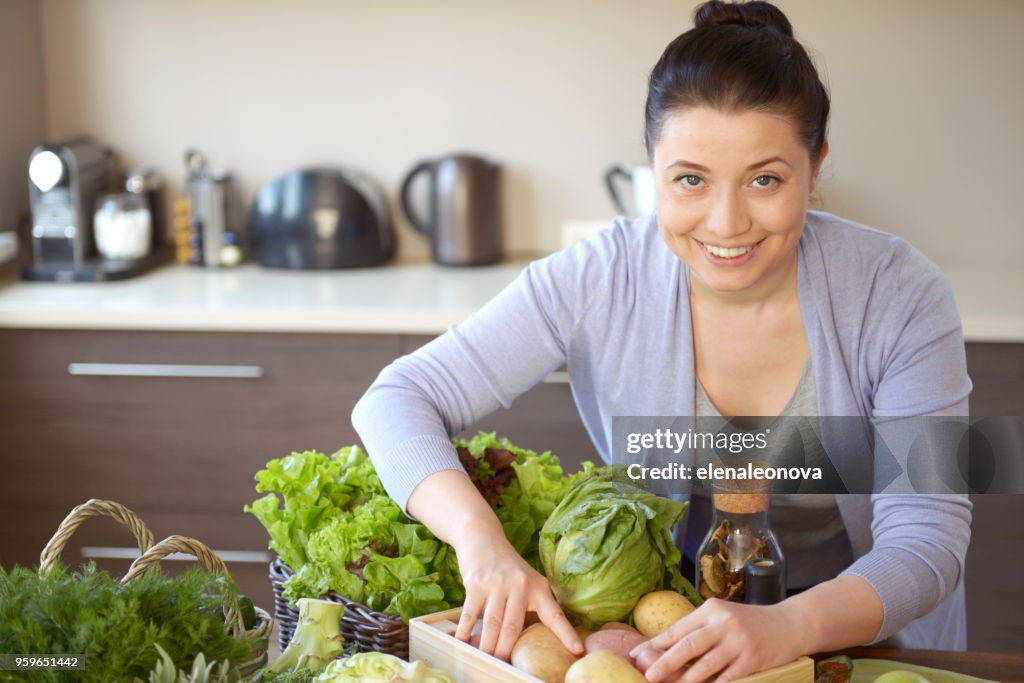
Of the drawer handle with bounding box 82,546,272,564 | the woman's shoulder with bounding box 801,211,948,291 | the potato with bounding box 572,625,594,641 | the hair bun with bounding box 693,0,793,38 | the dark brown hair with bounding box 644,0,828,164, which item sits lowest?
the drawer handle with bounding box 82,546,272,564

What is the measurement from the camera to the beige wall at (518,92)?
284 centimetres

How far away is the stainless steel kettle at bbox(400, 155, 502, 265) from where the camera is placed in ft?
9.25

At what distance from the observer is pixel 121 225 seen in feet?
9.25

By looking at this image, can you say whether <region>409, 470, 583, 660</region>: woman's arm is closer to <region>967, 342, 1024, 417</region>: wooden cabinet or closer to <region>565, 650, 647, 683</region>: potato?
<region>565, 650, 647, 683</region>: potato

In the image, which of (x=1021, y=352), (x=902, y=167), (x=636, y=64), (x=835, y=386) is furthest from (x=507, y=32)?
(x=835, y=386)

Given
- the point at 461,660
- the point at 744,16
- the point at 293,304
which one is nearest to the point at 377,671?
the point at 461,660

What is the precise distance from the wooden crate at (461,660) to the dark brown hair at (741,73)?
654 millimetres

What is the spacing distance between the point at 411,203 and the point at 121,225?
71 cm

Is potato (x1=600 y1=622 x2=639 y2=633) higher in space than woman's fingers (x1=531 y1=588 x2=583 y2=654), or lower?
lower

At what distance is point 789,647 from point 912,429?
1.57ft

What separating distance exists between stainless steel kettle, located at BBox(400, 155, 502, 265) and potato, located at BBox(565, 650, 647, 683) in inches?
76.8

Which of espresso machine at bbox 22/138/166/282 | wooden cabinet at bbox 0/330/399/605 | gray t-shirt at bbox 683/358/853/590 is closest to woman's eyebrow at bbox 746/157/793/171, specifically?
gray t-shirt at bbox 683/358/853/590

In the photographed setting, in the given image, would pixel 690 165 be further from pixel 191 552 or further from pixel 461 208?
pixel 461 208

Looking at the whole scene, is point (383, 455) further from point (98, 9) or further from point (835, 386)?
point (98, 9)
